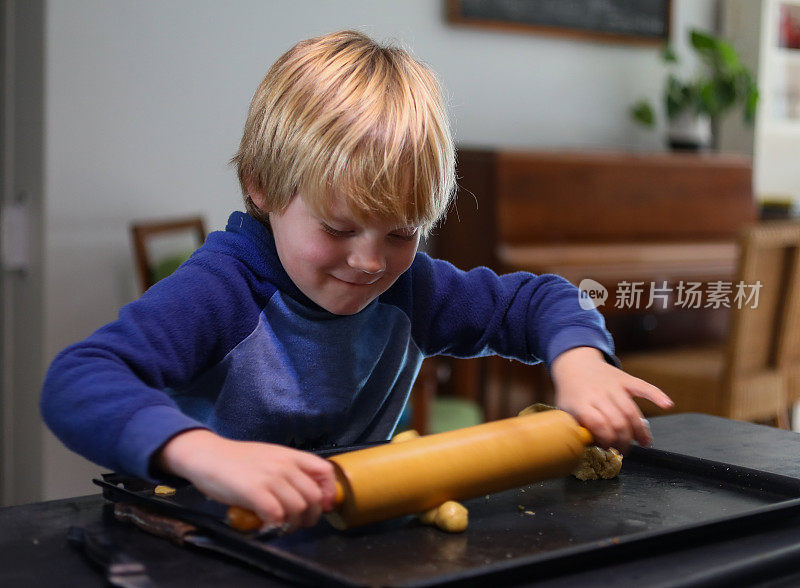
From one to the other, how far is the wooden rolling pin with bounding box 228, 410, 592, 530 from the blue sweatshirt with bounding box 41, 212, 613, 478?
119 mm

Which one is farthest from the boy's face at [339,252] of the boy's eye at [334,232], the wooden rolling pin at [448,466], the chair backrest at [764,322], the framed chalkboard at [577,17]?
the framed chalkboard at [577,17]

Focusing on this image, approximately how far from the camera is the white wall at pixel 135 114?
2547 mm

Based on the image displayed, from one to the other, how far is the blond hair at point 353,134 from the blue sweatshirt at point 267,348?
105 mm

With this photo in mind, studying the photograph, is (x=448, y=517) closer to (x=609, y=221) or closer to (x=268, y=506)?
(x=268, y=506)

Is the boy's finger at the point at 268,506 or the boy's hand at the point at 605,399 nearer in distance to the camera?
the boy's finger at the point at 268,506

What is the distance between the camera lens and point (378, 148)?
85 cm

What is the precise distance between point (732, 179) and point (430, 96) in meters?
2.96

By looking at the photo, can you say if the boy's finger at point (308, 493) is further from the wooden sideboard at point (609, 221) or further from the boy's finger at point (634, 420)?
the wooden sideboard at point (609, 221)

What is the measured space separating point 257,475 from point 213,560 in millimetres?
80

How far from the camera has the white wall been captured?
2.55 m

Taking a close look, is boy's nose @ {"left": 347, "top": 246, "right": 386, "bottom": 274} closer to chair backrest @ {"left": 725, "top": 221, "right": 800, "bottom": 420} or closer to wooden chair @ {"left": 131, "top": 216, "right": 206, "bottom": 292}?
wooden chair @ {"left": 131, "top": 216, "right": 206, "bottom": 292}

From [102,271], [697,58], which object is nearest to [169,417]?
[102,271]

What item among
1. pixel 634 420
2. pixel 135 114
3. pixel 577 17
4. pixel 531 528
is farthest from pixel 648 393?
pixel 577 17

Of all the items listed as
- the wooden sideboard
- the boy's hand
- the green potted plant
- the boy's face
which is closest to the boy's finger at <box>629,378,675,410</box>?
the boy's hand
